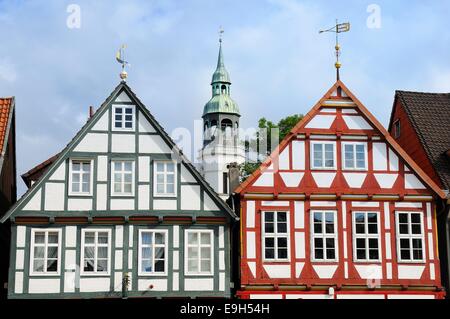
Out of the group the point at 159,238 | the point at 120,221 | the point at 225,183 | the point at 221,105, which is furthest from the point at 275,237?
the point at 221,105

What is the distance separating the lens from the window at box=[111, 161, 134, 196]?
2873 centimetres

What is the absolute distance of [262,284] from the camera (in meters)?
28.5

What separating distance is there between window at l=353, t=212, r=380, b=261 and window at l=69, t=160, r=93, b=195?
9266 millimetres

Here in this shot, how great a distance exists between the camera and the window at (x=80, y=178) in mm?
28531

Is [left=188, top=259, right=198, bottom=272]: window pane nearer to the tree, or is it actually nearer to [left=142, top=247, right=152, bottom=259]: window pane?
[left=142, top=247, right=152, bottom=259]: window pane

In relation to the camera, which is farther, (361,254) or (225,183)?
(225,183)

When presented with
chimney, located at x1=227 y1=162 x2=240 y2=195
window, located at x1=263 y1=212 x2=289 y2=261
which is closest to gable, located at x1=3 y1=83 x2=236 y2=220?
window, located at x1=263 y1=212 x2=289 y2=261

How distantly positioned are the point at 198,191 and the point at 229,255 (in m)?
2.42

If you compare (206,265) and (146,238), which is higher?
(146,238)

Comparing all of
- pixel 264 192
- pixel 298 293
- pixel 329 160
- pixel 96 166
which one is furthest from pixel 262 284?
pixel 96 166

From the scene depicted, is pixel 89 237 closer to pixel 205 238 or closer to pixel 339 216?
pixel 205 238

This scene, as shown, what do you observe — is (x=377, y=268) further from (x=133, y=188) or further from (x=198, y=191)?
(x=133, y=188)

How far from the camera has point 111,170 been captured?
28.8 meters

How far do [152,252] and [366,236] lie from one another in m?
7.40
